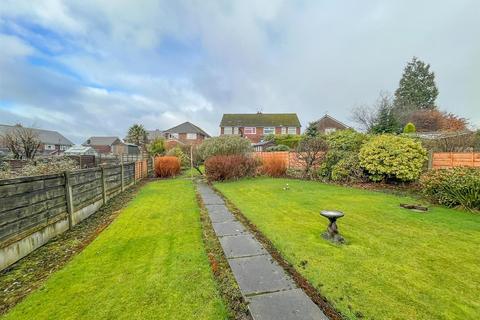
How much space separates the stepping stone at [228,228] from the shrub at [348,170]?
815 centimetres

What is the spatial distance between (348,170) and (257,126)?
1275 inches

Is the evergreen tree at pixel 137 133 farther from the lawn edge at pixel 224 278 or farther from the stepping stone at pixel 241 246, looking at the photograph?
the stepping stone at pixel 241 246

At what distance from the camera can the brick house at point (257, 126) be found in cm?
4288

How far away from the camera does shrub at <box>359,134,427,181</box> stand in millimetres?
9688

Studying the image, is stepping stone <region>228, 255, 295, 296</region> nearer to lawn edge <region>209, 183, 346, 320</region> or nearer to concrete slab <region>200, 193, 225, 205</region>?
lawn edge <region>209, 183, 346, 320</region>

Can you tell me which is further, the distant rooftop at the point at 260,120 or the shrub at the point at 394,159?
the distant rooftop at the point at 260,120

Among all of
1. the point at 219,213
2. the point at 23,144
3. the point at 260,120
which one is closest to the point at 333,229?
the point at 219,213

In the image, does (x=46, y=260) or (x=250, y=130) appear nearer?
(x=46, y=260)

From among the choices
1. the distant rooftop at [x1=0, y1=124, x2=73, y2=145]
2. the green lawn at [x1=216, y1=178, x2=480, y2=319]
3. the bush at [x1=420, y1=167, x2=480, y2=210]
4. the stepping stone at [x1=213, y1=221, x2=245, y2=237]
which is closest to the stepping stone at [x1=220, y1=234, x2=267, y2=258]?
the stepping stone at [x1=213, y1=221, x2=245, y2=237]

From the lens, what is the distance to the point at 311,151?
44.4 feet

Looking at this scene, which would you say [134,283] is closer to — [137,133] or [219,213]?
[219,213]

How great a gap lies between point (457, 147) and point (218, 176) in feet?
41.2

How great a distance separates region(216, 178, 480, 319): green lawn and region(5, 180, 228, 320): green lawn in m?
1.49

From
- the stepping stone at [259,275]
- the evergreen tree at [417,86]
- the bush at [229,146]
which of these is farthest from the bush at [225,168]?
the evergreen tree at [417,86]
